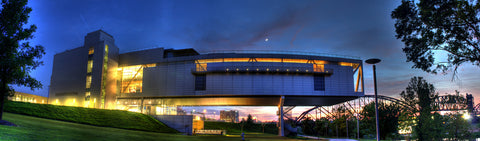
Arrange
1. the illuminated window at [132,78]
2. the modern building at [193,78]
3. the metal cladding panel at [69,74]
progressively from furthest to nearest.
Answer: the illuminated window at [132,78], the metal cladding panel at [69,74], the modern building at [193,78]

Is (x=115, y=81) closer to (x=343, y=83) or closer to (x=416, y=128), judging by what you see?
(x=343, y=83)

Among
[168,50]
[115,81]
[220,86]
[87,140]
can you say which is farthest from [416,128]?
[115,81]

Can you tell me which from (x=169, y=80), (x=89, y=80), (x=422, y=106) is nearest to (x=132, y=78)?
(x=89, y=80)

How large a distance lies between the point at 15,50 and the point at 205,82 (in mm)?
37779

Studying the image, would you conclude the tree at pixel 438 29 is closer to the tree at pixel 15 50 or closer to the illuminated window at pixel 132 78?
the tree at pixel 15 50

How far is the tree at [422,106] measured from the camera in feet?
76.8

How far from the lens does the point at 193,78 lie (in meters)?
55.8

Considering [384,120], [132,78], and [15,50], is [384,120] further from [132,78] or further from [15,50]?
[15,50]

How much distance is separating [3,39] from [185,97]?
1623 inches

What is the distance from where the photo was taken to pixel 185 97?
58781 millimetres

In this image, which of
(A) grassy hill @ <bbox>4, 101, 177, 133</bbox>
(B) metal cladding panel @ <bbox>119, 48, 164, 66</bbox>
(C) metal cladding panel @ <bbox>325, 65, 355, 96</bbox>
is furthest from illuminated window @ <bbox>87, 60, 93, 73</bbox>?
(C) metal cladding panel @ <bbox>325, 65, 355, 96</bbox>

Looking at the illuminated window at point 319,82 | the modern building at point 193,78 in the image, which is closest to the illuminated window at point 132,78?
the modern building at point 193,78

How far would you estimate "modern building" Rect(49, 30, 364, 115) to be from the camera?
54.2 meters

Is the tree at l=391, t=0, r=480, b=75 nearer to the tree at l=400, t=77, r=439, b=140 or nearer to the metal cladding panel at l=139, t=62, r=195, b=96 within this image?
the tree at l=400, t=77, r=439, b=140
